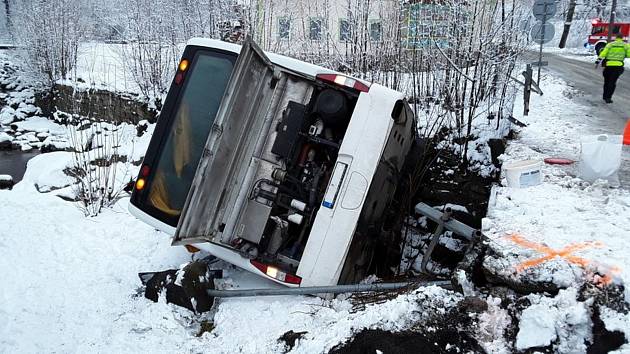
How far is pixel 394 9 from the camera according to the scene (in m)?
10.8

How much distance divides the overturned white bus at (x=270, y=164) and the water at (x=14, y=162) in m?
11.2

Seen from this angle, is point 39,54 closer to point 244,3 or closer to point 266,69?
point 244,3

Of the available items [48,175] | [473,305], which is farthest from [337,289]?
[48,175]

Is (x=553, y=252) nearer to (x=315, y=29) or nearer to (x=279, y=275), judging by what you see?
(x=279, y=275)

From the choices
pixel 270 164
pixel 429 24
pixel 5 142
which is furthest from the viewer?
pixel 5 142

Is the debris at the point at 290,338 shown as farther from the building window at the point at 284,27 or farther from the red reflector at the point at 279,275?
the building window at the point at 284,27

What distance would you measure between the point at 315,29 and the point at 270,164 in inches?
360

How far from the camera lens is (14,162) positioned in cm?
1489

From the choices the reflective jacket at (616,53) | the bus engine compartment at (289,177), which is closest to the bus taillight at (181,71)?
the bus engine compartment at (289,177)

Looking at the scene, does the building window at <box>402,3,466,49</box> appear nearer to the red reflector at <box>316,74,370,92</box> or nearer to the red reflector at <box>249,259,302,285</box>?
the red reflector at <box>316,74,370,92</box>

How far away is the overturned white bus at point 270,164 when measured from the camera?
13.3ft

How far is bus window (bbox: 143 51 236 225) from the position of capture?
13.5 ft

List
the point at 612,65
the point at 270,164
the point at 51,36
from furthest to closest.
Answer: the point at 51,36 → the point at 612,65 → the point at 270,164

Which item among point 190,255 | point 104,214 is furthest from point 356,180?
point 104,214
